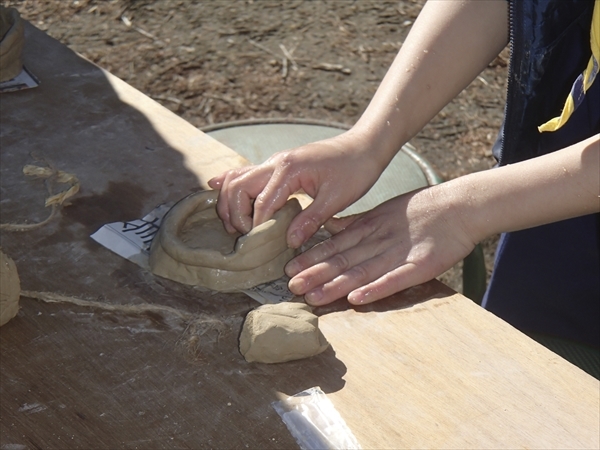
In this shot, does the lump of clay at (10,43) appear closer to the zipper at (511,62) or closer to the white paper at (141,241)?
the white paper at (141,241)

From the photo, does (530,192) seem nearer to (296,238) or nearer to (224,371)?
(296,238)

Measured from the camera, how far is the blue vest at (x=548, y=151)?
1538 millimetres

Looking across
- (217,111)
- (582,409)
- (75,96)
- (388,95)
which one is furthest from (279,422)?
(217,111)

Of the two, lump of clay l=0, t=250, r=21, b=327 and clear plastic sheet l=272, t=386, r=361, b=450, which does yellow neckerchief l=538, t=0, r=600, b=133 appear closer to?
clear plastic sheet l=272, t=386, r=361, b=450

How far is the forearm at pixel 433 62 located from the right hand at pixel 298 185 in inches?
4.5

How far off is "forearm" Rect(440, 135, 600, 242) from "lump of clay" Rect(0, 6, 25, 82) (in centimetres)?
122

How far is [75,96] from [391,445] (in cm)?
135

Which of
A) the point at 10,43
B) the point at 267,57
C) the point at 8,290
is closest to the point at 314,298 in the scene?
the point at 8,290

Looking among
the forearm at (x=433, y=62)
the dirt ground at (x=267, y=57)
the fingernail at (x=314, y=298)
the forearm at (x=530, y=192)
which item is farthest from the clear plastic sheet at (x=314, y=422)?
the dirt ground at (x=267, y=57)

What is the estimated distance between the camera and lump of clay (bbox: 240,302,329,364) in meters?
1.24

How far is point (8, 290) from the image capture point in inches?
Answer: 51.5

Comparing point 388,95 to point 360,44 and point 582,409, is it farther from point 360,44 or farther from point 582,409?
point 360,44

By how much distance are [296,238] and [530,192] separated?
1.49 ft

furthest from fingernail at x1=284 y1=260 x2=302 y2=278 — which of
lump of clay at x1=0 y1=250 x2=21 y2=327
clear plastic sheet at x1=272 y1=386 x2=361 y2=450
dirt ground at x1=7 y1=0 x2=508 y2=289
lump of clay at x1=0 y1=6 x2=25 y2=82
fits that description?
dirt ground at x1=7 y1=0 x2=508 y2=289
